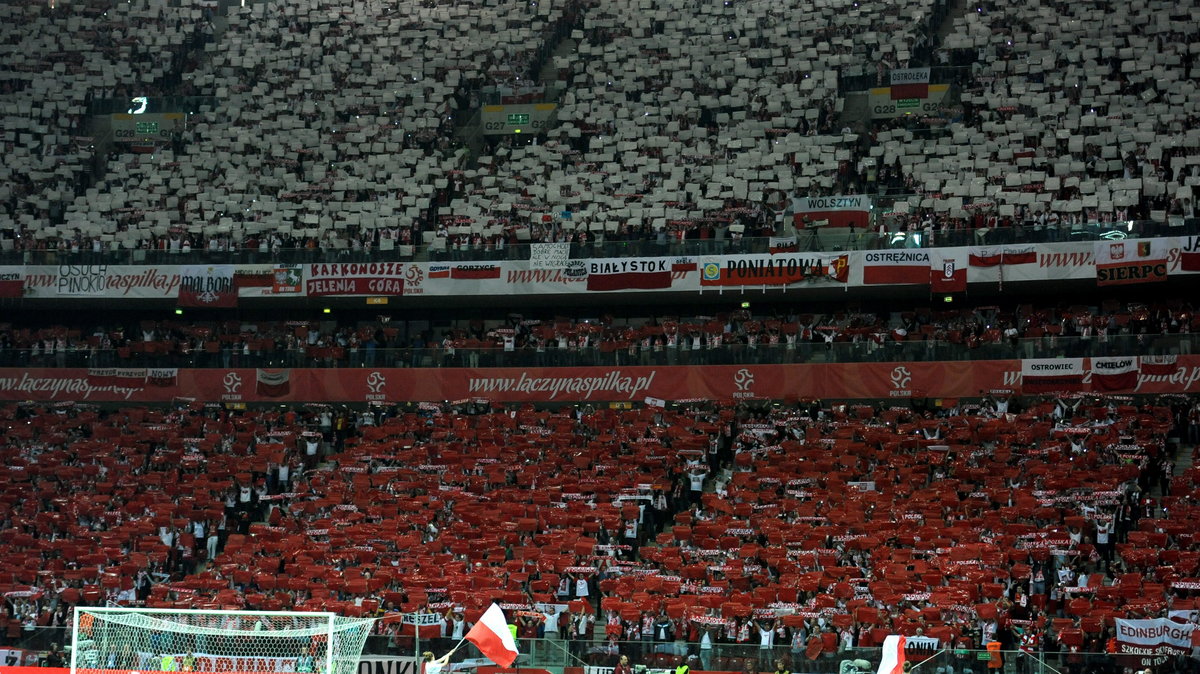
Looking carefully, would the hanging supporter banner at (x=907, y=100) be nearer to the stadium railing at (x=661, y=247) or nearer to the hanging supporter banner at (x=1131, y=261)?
the stadium railing at (x=661, y=247)

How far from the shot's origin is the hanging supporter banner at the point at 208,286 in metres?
43.7

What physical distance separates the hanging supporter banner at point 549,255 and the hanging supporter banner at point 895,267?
29.1 ft

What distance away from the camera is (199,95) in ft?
169

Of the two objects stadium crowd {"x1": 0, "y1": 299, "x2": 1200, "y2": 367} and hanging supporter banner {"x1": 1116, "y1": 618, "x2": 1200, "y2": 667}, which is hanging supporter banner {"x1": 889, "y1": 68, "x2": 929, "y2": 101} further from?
hanging supporter banner {"x1": 1116, "y1": 618, "x2": 1200, "y2": 667}

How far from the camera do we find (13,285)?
44.0 meters

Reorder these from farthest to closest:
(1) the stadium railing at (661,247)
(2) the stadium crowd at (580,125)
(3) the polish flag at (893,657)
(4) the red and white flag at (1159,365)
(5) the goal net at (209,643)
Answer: (2) the stadium crowd at (580,125) → (1) the stadium railing at (661,247) → (4) the red and white flag at (1159,365) → (5) the goal net at (209,643) → (3) the polish flag at (893,657)

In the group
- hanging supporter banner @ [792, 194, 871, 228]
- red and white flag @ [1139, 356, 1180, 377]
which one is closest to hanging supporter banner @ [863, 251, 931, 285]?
hanging supporter banner @ [792, 194, 871, 228]

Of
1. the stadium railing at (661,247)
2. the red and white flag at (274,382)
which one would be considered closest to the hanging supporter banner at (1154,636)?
the stadium railing at (661,247)

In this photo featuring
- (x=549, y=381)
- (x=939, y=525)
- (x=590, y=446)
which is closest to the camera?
(x=939, y=525)

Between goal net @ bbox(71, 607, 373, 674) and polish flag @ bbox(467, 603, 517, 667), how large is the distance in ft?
5.00

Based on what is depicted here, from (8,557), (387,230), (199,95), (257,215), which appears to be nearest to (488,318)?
(387,230)

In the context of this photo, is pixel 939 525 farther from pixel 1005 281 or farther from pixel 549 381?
pixel 549 381

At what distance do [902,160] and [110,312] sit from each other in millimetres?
27228

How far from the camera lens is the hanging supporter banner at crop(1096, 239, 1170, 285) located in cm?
3772
